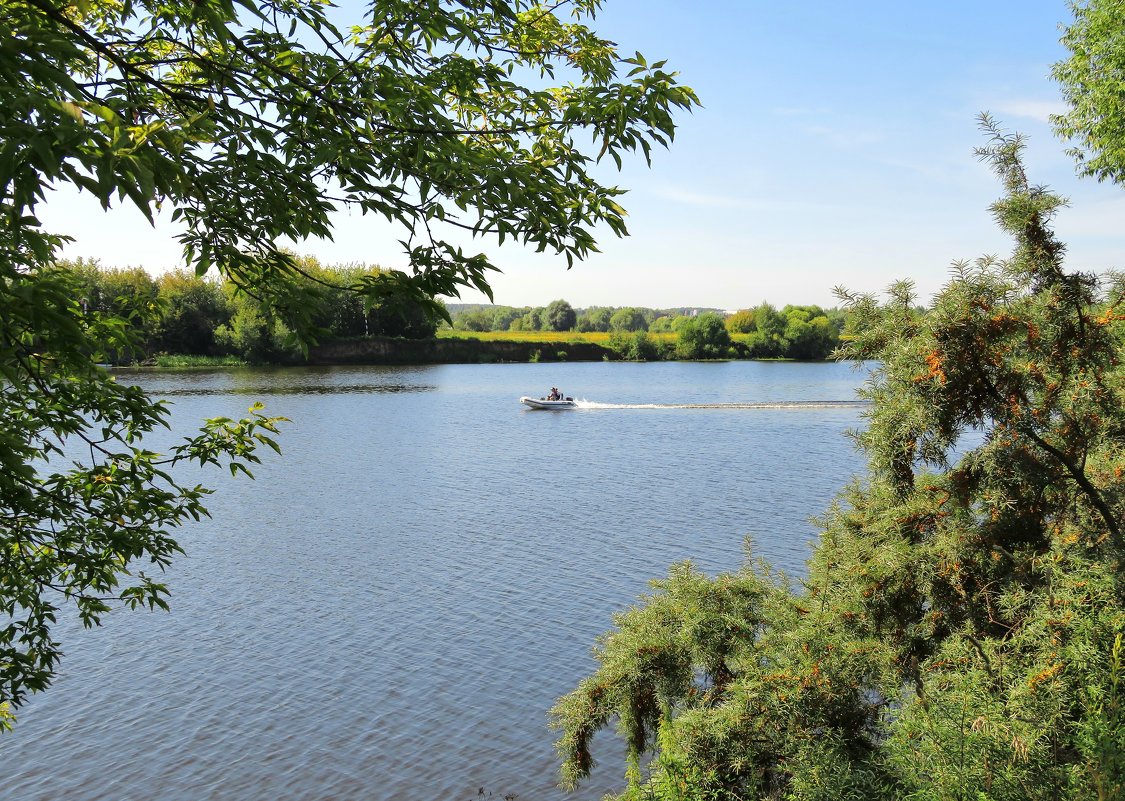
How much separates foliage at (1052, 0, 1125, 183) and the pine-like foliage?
38.0ft

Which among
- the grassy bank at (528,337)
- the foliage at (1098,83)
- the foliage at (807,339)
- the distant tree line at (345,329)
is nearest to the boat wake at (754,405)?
the distant tree line at (345,329)

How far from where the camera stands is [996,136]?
6543 millimetres

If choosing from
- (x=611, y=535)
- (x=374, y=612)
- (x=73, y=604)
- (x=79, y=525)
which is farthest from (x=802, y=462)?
(x=79, y=525)

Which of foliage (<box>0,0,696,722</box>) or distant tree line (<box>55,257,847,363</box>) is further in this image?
distant tree line (<box>55,257,847,363</box>)

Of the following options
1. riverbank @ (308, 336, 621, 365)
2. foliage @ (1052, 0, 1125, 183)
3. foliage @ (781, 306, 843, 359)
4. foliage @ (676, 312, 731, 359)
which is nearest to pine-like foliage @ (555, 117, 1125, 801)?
foliage @ (1052, 0, 1125, 183)

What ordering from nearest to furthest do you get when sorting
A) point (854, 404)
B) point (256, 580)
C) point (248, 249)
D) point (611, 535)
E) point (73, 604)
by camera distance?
point (248, 249)
point (73, 604)
point (256, 580)
point (611, 535)
point (854, 404)

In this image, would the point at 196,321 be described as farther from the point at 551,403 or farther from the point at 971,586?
the point at 971,586

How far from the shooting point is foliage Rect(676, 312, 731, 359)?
11619 centimetres

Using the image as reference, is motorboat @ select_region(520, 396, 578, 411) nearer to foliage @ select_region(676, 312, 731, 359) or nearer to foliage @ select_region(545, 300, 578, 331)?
foliage @ select_region(676, 312, 731, 359)

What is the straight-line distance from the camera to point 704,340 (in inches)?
4592

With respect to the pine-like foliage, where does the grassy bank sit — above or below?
above

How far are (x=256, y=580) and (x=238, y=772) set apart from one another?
8.73 metres

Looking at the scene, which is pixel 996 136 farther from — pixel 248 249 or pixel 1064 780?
pixel 248 249

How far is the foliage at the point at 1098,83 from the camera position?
15367 mm
